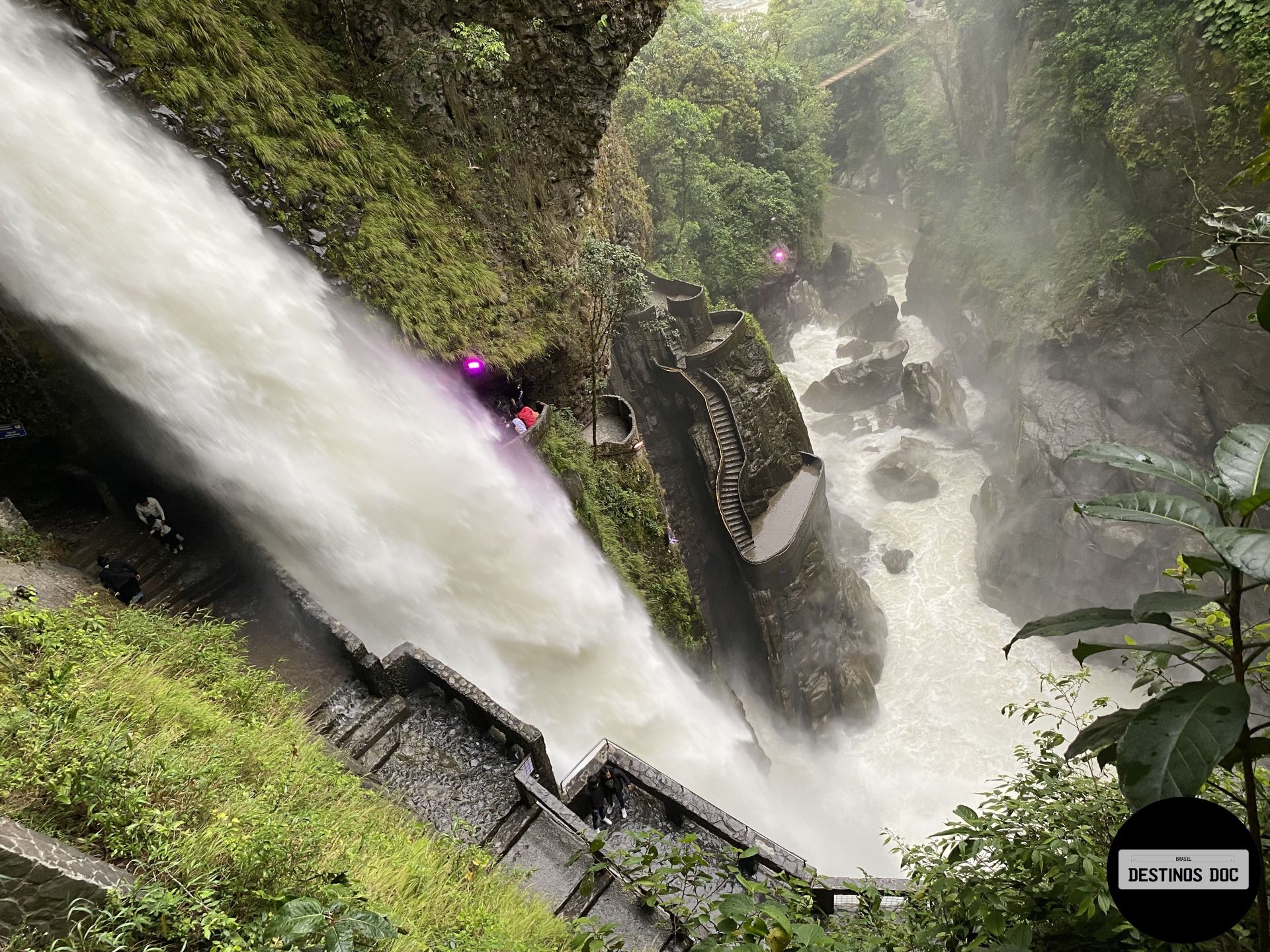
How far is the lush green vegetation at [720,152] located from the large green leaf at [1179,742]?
72.1 feet

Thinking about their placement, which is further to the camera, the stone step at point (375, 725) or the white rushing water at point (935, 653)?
the white rushing water at point (935, 653)

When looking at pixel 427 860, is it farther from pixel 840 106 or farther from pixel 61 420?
pixel 840 106

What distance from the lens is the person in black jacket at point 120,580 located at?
22.1ft

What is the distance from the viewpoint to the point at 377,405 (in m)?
8.59

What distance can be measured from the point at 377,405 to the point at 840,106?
38350 millimetres

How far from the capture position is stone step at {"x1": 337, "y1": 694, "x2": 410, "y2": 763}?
659cm

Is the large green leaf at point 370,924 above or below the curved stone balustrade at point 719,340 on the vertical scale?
below

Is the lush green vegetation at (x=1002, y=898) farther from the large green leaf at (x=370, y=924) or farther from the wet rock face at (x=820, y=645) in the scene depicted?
the wet rock face at (x=820, y=645)

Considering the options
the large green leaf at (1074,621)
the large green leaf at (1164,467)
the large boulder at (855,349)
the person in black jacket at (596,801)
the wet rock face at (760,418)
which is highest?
the large boulder at (855,349)

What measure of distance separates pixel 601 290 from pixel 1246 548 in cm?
1202

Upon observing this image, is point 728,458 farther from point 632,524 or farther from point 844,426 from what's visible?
point 844,426

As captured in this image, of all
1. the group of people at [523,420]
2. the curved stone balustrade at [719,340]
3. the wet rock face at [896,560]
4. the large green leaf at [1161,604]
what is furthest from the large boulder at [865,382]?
the large green leaf at [1161,604]

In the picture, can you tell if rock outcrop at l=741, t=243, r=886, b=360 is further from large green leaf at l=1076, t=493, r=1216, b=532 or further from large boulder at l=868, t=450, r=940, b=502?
large green leaf at l=1076, t=493, r=1216, b=532

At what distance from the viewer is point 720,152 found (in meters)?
26.6
